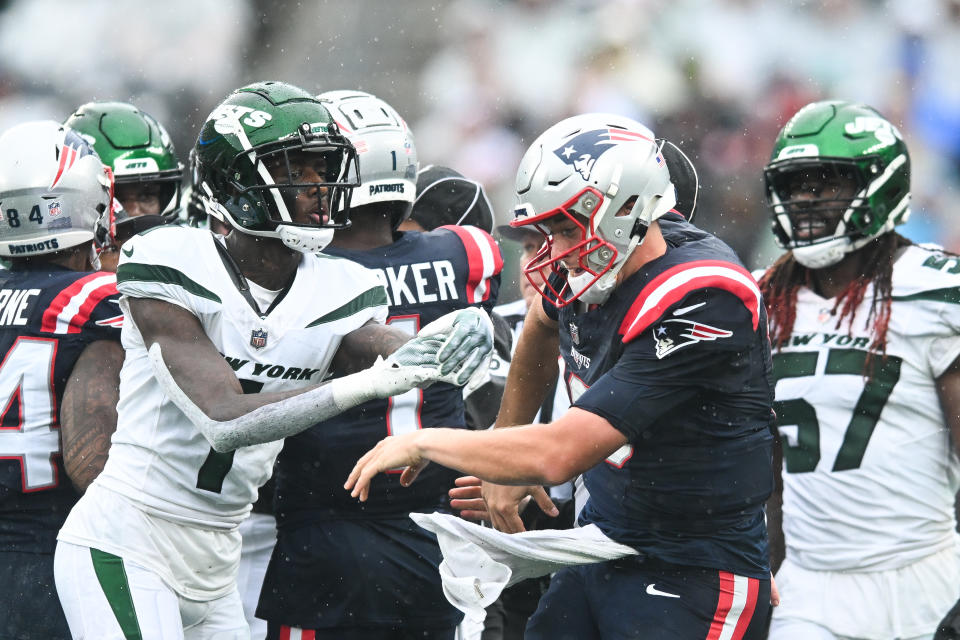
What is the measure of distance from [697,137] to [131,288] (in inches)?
243

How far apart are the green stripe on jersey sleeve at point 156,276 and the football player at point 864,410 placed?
2.19 metres

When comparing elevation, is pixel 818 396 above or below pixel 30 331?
below

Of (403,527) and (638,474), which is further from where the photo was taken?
(403,527)

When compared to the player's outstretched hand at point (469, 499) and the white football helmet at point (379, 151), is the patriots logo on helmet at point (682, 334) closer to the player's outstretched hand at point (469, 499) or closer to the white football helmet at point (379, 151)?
the player's outstretched hand at point (469, 499)

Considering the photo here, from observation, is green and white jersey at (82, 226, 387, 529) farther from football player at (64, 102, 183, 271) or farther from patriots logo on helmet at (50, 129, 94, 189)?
football player at (64, 102, 183, 271)

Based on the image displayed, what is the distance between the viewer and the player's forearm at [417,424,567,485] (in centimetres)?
272

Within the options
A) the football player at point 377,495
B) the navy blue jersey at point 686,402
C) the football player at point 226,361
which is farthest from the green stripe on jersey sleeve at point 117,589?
the navy blue jersey at point 686,402

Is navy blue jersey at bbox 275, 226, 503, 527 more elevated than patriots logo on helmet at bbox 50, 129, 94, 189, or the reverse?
patriots logo on helmet at bbox 50, 129, 94, 189

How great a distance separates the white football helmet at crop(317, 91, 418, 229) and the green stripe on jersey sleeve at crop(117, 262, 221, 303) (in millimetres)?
1121

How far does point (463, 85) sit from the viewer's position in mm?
9273

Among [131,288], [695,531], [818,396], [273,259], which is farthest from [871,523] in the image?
[131,288]

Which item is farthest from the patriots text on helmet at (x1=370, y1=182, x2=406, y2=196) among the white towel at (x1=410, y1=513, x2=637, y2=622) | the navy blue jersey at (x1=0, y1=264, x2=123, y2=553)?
the white towel at (x1=410, y1=513, x2=637, y2=622)

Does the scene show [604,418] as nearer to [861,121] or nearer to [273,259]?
[273,259]

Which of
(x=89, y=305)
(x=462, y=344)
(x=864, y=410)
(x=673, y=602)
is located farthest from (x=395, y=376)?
(x=864, y=410)
